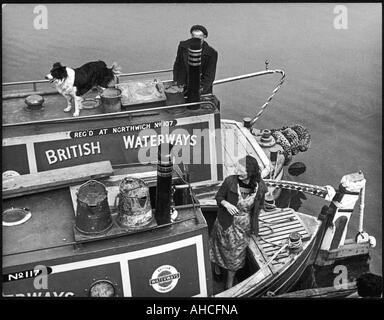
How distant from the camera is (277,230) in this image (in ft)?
22.9

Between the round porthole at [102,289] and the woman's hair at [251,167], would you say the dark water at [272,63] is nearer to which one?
the woman's hair at [251,167]

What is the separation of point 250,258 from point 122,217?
196cm

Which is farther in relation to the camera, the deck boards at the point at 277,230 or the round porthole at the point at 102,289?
the deck boards at the point at 277,230

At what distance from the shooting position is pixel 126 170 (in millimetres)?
6441

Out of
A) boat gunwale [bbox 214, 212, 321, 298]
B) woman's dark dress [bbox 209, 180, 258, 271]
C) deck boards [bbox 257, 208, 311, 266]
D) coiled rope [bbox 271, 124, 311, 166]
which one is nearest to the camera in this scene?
woman's dark dress [bbox 209, 180, 258, 271]

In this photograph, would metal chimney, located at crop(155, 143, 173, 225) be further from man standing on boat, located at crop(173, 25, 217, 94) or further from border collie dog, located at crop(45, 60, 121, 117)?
man standing on boat, located at crop(173, 25, 217, 94)

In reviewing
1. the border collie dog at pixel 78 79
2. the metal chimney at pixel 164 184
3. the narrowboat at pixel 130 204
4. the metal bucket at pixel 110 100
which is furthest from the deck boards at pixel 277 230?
the border collie dog at pixel 78 79

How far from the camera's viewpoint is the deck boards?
6.66 m

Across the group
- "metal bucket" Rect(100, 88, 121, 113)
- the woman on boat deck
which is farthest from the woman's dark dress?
"metal bucket" Rect(100, 88, 121, 113)

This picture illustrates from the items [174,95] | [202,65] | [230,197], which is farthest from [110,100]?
[230,197]

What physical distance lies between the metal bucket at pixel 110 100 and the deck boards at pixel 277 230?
91.3 inches

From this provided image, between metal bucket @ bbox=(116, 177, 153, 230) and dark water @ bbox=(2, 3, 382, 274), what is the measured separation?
3890mm

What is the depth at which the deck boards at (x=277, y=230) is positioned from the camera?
21.9 feet

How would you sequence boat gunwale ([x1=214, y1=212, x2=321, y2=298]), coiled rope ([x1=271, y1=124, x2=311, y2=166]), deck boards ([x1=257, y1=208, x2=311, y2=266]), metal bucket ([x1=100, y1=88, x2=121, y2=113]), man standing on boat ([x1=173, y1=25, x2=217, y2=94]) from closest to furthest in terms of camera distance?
boat gunwale ([x1=214, y1=212, x2=321, y2=298]) → deck boards ([x1=257, y1=208, x2=311, y2=266]) → metal bucket ([x1=100, y1=88, x2=121, y2=113]) → man standing on boat ([x1=173, y1=25, x2=217, y2=94]) → coiled rope ([x1=271, y1=124, x2=311, y2=166])
